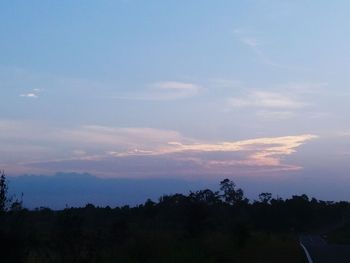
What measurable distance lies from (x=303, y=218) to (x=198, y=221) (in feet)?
285

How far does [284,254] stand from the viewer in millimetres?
35906

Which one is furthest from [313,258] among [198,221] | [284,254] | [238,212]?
[238,212]

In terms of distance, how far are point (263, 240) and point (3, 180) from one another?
30.9 meters

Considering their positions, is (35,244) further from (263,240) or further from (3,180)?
(263,240)

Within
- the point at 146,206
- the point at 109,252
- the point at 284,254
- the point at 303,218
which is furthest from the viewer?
the point at 303,218

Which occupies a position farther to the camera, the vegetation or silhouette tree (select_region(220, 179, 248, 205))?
silhouette tree (select_region(220, 179, 248, 205))

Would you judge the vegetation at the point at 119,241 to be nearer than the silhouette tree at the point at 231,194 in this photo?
Yes

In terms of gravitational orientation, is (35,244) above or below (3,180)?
below

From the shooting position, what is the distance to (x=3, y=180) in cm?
1920

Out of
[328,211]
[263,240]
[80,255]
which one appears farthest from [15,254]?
[328,211]

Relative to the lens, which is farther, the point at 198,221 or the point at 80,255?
the point at 198,221

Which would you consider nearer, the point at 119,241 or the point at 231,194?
the point at 119,241

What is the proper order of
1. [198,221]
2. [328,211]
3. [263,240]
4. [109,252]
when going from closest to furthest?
[109,252]
[198,221]
[263,240]
[328,211]

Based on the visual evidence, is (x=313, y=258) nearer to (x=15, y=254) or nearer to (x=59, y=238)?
(x=59, y=238)
